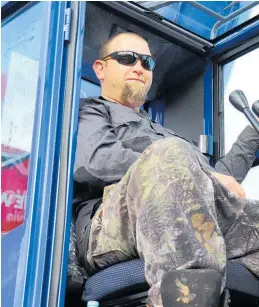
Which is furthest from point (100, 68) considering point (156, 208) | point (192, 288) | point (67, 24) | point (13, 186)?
point (192, 288)

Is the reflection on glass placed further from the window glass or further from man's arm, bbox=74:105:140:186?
the window glass

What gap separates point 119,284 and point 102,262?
98 mm

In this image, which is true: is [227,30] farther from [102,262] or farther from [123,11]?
[102,262]

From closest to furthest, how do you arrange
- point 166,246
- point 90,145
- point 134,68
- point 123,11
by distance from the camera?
point 166,246
point 90,145
point 134,68
point 123,11

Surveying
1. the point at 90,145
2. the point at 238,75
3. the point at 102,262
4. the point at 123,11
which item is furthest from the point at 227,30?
the point at 102,262

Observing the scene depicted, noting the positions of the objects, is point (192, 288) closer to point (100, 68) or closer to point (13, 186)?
point (13, 186)

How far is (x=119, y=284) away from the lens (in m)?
1.65

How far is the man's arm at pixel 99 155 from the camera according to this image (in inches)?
73.8

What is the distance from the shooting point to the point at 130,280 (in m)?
1.62

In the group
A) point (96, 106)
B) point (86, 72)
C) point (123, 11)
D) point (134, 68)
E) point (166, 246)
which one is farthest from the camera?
point (86, 72)

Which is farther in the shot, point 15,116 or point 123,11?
point 123,11

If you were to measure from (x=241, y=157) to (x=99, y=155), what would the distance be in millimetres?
838

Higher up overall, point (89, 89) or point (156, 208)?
point (89, 89)

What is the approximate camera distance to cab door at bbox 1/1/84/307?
1.73 metres
